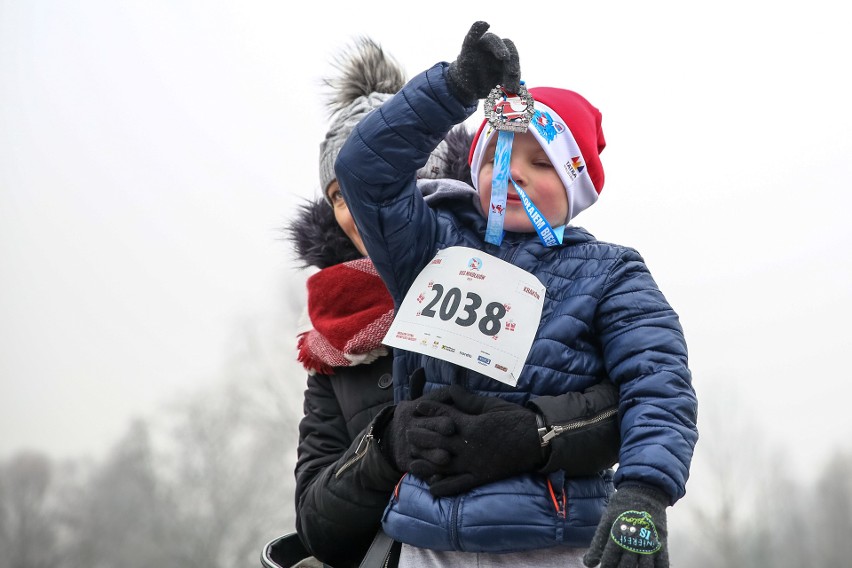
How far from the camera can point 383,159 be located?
3.73 ft

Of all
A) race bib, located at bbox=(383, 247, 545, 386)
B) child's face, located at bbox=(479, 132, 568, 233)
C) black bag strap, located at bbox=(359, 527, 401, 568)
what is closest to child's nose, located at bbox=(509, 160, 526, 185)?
child's face, located at bbox=(479, 132, 568, 233)

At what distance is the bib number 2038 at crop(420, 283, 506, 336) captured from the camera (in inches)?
45.8

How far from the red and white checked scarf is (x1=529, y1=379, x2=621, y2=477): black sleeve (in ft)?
1.59

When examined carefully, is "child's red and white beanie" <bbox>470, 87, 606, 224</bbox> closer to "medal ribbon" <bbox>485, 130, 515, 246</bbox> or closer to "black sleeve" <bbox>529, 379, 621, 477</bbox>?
"medal ribbon" <bbox>485, 130, 515, 246</bbox>

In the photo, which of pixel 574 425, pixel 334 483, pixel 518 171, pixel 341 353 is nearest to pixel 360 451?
pixel 334 483

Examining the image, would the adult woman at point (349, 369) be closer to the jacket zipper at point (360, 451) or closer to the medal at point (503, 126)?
the jacket zipper at point (360, 451)

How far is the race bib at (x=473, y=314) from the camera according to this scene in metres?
1.14

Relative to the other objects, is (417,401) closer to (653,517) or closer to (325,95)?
(653,517)

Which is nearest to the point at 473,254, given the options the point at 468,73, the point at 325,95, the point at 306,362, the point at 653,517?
the point at 468,73

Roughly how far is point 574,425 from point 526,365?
0.34ft

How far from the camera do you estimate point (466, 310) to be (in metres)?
1.18

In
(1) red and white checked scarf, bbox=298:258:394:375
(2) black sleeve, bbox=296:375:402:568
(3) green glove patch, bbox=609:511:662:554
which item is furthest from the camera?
(1) red and white checked scarf, bbox=298:258:394:375

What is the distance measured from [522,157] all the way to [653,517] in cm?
51

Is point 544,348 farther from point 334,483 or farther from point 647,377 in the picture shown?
point 334,483
